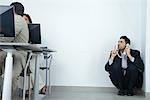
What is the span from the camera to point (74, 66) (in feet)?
18.3

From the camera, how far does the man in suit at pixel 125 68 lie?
4883mm

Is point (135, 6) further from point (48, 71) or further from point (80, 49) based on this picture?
point (48, 71)

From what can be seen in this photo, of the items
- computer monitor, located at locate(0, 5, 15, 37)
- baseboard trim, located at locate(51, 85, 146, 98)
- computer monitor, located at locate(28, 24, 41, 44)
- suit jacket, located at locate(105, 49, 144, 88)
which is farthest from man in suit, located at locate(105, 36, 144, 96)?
computer monitor, located at locate(0, 5, 15, 37)

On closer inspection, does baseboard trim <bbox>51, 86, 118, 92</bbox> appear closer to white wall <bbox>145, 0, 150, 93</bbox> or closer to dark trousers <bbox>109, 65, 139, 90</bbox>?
dark trousers <bbox>109, 65, 139, 90</bbox>

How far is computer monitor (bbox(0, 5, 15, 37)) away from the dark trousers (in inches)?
121

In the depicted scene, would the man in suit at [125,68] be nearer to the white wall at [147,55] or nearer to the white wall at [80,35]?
the white wall at [147,55]

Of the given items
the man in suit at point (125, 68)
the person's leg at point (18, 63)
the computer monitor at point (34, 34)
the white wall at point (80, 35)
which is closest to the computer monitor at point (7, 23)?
the person's leg at point (18, 63)

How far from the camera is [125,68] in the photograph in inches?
193

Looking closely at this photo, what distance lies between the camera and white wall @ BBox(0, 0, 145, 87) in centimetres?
552

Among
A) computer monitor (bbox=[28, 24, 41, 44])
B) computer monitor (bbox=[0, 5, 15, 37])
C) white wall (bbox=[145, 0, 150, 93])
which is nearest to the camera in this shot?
computer monitor (bbox=[0, 5, 15, 37])

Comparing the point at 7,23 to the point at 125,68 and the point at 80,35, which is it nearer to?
the point at 125,68

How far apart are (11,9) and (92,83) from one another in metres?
3.63

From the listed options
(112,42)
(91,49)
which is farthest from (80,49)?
(112,42)

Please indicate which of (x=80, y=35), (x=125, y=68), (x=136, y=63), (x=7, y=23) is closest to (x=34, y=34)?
(x=80, y=35)
